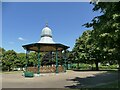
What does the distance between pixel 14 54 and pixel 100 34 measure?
56.4 meters

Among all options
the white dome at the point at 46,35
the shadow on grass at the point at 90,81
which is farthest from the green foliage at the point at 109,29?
the white dome at the point at 46,35

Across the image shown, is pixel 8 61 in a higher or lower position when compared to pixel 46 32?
lower

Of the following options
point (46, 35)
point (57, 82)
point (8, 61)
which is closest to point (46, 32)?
point (46, 35)

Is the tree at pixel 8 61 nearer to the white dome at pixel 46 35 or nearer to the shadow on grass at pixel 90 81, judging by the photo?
the white dome at pixel 46 35

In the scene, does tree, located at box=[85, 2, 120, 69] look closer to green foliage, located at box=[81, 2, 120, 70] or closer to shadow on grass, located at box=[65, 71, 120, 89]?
green foliage, located at box=[81, 2, 120, 70]

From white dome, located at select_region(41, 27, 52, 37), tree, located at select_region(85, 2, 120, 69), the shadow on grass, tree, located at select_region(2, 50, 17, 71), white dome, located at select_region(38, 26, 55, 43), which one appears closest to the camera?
tree, located at select_region(85, 2, 120, 69)

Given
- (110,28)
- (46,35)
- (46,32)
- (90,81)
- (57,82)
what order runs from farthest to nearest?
1. (46,32)
2. (46,35)
3. (90,81)
4. (57,82)
5. (110,28)

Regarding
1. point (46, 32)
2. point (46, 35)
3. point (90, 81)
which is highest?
point (46, 32)

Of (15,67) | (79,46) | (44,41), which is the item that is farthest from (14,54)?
(44,41)

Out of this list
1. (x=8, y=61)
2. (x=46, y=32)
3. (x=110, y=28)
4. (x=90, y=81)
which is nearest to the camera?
(x=110, y=28)

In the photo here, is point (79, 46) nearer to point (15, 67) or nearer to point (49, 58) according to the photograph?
point (49, 58)

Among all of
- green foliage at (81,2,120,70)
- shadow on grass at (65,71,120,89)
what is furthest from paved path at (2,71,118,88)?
green foliage at (81,2,120,70)

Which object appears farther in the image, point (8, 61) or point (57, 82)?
point (8, 61)

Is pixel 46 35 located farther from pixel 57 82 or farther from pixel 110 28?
pixel 110 28
